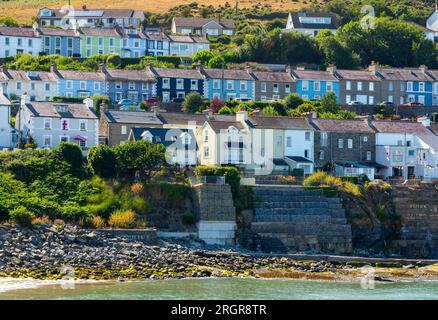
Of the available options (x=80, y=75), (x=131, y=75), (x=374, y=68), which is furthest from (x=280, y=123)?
(x=374, y=68)

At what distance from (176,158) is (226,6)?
200ft

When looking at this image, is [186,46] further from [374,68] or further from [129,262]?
[129,262]

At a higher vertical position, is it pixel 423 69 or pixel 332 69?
pixel 423 69

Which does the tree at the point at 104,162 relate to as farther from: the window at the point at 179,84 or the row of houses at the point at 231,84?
the window at the point at 179,84

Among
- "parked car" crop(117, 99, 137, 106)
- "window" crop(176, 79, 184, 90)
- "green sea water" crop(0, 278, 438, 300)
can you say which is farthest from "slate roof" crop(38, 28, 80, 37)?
"green sea water" crop(0, 278, 438, 300)

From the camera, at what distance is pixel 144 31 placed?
120 metres

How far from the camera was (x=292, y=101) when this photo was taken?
99562 millimetres

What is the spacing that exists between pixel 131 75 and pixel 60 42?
1478 centimetres

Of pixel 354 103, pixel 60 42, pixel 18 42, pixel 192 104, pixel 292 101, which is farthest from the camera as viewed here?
pixel 60 42

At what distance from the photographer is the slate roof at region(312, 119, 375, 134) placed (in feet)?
287

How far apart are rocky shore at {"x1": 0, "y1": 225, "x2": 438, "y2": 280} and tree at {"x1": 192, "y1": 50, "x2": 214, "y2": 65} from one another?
1703 inches

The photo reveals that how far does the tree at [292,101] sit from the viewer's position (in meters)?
99.4

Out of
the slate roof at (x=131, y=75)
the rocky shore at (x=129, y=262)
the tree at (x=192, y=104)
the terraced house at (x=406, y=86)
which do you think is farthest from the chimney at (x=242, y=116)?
the terraced house at (x=406, y=86)
